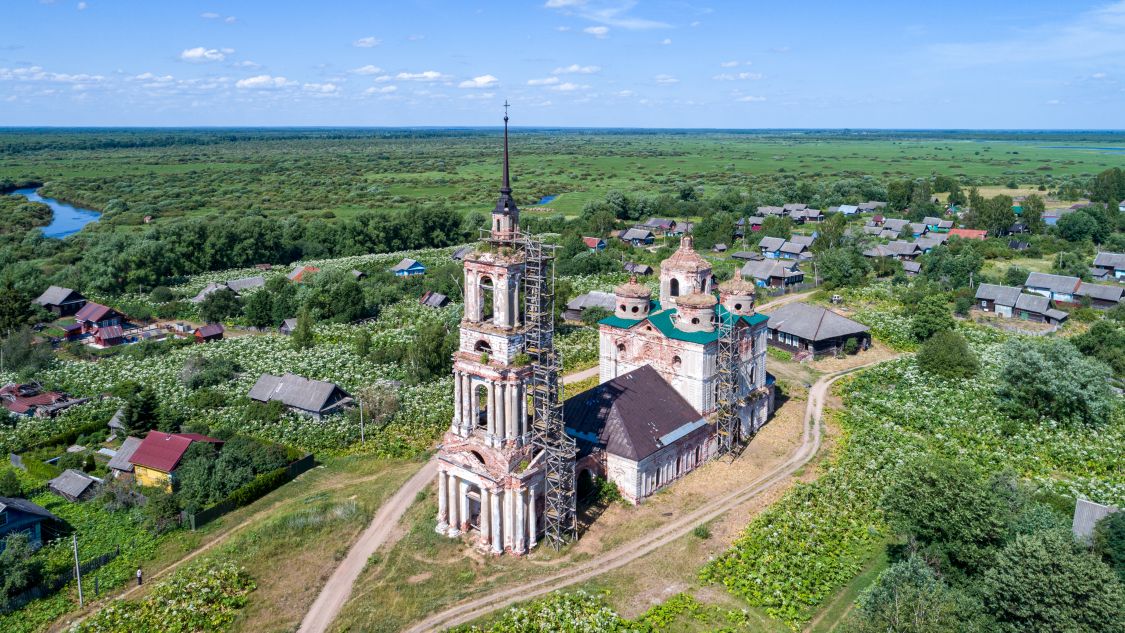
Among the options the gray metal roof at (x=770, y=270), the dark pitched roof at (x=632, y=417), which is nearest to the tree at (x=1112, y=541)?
the dark pitched roof at (x=632, y=417)

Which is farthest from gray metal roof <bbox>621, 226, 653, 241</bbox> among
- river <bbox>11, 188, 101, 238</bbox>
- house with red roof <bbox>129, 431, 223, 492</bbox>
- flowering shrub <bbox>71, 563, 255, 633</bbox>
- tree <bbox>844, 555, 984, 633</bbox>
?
river <bbox>11, 188, 101, 238</bbox>

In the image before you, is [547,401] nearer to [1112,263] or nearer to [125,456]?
[125,456]

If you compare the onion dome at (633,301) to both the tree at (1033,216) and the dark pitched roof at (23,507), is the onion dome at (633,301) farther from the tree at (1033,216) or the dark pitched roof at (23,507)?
the tree at (1033,216)

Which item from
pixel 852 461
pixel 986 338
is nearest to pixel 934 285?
pixel 986 338

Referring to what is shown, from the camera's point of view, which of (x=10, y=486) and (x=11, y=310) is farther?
(x=11, y=310)

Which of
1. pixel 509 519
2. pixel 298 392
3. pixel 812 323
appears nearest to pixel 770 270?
pixel 812 323

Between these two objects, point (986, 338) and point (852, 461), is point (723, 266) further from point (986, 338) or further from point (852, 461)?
point (852, 461)
